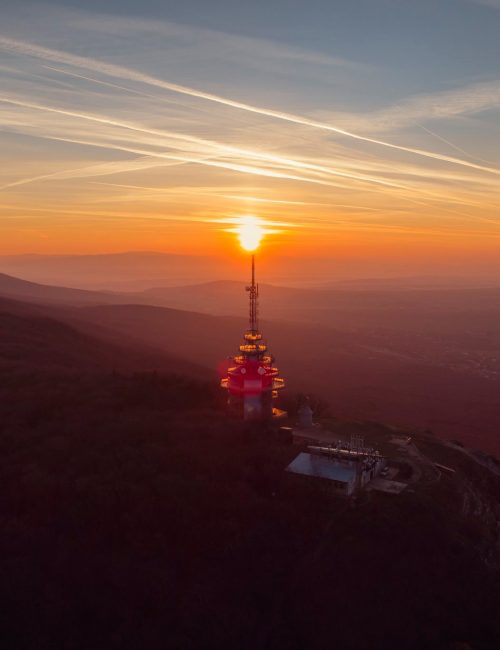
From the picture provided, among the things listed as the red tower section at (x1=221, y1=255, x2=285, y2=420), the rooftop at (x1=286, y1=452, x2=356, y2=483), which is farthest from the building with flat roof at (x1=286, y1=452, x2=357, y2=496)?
the red tower section at (x1=221, y1=255, x2=285, y2=420)

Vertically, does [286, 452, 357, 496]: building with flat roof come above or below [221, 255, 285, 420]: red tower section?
below

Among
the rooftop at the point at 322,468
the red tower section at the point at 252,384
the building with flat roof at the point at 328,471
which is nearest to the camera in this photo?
the building with flat roof at the point at 328,471

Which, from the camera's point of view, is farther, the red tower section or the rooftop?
the red tower section

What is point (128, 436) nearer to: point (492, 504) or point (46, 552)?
point (46, 552)

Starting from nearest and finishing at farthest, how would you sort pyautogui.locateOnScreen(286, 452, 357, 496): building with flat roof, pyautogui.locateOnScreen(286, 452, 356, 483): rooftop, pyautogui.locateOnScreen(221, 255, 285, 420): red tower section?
pyautogui.locateOnScreen(286, 452, 357, 496): building with flat roof → pyautogui.locateOnScreen(286, 452, 356, 483): rooftop → pyautogui.locateOnScreen(221, 255, 285, 420): red tower section

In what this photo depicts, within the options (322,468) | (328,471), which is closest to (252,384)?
(322,468)

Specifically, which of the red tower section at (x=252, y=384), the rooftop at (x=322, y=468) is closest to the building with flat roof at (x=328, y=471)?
the rooftop at (x=322, y=468)

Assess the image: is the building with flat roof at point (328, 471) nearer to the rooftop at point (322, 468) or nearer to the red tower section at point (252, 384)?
the rooftop at point (322, 468)

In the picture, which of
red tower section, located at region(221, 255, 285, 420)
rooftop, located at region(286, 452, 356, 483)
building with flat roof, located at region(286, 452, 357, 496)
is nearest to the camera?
building with flat roof, located at region(286, 452, 357, 496)

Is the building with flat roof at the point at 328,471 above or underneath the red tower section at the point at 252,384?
underneath

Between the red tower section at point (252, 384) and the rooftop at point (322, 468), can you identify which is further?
the red tower section at point (252, 384)

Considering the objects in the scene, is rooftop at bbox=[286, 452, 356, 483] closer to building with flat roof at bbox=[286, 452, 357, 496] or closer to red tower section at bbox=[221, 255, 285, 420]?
building with flat roof at bbox=[286, 452, 357, 496]

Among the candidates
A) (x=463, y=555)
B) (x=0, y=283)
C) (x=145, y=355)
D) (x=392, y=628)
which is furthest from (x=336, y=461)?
(x=0, y=283)

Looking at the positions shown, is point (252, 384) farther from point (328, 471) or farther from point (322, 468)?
point (328, 471)
